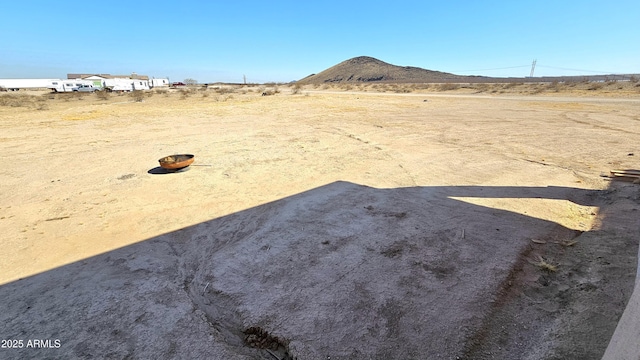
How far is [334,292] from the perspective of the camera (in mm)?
3150

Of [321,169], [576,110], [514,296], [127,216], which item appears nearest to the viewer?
[514,296]

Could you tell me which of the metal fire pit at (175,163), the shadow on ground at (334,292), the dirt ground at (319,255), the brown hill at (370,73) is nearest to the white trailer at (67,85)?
the brown hill at (370,73)

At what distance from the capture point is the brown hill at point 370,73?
11500cm

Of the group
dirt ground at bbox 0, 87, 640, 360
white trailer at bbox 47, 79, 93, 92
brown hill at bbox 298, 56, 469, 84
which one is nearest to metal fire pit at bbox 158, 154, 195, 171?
dirt ground at bbox 0, 87, 640, 360

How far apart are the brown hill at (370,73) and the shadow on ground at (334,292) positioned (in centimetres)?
11205

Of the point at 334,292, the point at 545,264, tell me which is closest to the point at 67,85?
the point at 334,292

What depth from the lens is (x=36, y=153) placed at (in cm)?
926

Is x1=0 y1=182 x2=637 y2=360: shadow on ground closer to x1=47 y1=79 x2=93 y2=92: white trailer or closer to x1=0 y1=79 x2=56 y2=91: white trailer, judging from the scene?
x1=47 y1=79 x2=93 y2=92: white trailer

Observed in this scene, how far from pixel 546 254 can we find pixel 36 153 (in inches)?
491

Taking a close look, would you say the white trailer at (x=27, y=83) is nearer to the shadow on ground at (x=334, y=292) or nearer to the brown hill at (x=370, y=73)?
the brown hill at (x=370, y=73)

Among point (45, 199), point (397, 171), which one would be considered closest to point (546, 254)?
point (397, 171)

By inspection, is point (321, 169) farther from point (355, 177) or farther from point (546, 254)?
point (546, 254)

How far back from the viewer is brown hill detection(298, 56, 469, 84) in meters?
115

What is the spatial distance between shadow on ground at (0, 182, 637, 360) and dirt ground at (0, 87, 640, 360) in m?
0.02
